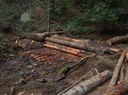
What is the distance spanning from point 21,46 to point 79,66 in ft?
9.53

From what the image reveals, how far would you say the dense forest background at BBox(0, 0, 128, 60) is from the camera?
41.7 feet

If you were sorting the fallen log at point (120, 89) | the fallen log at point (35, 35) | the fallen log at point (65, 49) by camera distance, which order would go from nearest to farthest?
the fallen log at point (120, 89)
the fallen log at point (65, 49)
the fallen log at point (35, 35)

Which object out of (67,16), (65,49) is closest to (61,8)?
(67,16)

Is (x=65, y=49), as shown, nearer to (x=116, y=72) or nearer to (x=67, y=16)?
(x=116, y=72)

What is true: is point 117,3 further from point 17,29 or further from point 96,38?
point 17,29

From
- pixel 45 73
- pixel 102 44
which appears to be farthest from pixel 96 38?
pixel 45 73

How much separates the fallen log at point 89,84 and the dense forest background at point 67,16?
4985mm

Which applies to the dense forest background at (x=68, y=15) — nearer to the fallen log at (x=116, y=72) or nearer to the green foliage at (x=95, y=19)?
the green foliage at (x=95, y=19)

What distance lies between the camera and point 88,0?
14086 millimetres

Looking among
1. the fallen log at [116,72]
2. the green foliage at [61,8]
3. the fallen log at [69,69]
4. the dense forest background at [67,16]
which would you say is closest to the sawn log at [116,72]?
the fallen log at [116,72]

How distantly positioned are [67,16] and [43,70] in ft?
18.1

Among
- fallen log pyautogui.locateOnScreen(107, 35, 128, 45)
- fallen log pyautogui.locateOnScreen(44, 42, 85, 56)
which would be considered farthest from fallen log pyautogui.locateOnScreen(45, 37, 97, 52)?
fallen log pyautogui.locateOnScreen(107, 35, 128, 45)

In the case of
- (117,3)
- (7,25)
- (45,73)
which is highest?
(117,3)

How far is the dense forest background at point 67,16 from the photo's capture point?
1270 centimetres
